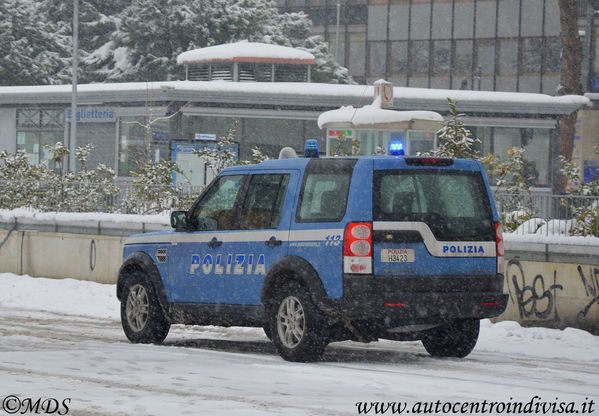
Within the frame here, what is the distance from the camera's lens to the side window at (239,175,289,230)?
11.0 metres

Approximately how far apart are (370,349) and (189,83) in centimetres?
2477

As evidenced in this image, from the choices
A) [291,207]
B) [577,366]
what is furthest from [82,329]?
[577,366]

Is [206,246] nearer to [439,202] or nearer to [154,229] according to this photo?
[439,202]

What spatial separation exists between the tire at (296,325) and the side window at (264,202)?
76cm

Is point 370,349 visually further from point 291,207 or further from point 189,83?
point 189,83

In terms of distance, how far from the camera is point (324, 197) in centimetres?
1045

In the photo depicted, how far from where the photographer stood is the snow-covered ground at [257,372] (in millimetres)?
7816

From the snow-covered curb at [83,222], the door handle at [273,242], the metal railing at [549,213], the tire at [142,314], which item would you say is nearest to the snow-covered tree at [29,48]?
the snow-covered curb at [83,222]

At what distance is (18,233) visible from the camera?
68.3 feet

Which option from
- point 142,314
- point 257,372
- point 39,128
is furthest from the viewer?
point 39,128

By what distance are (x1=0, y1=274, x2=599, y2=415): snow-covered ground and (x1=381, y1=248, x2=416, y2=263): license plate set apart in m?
0.95

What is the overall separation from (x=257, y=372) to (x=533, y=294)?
Result: 5.62 metres

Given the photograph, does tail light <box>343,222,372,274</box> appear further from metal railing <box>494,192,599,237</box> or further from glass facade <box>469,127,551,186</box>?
glass facade <box>469,127,551,186</box>

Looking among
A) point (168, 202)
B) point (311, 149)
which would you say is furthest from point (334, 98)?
point (311, 149)
